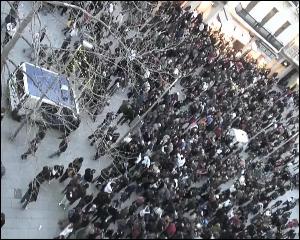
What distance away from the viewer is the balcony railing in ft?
125

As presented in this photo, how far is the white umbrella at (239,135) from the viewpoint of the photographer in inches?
1126

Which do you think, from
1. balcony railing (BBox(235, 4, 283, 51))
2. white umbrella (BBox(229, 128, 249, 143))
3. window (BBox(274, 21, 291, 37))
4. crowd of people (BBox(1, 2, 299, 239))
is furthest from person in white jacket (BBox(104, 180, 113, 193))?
window (BBox(274, 21, 291, 37))

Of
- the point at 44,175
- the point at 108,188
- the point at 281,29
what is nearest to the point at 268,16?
the point at 281,29

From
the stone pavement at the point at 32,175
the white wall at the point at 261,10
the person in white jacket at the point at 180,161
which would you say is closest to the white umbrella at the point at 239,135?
the person in white jacket at the point at 180,161

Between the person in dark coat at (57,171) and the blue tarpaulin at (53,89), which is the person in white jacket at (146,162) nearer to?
the blue tarpaulin at (53,89)

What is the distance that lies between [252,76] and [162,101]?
11081 millimetres

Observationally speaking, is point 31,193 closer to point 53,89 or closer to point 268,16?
point 53,89

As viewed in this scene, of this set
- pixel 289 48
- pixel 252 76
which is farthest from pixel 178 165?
pixel 289 48

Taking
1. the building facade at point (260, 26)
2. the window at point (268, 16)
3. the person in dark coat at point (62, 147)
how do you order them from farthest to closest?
the window at point (268, 16) < the building facade at point (260, 26) < the person in dark coat at point (62, 147)

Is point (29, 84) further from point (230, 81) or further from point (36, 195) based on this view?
point (230, 81)

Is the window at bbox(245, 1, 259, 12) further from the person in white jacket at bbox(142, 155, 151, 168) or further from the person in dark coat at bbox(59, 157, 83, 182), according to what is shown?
the person in dark coat at bbox(59, 157, 83, 182)

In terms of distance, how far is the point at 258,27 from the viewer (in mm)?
39250

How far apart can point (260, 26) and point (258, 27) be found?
0.15m

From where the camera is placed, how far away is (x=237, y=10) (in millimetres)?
37969
